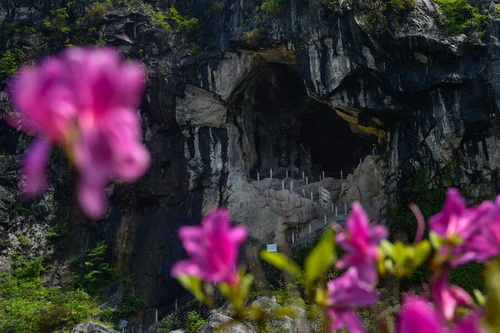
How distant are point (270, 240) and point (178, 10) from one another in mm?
7606

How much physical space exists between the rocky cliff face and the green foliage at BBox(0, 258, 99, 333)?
0.55 meters

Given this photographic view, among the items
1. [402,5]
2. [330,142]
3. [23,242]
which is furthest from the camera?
[330,142]

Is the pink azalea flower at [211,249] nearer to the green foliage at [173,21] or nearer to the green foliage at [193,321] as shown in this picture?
the green foliage at [193,321]

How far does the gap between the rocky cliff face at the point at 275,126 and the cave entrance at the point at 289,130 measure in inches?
1.6

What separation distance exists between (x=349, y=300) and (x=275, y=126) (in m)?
16.6

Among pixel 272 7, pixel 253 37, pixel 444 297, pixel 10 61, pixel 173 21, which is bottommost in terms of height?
pixel 444 297

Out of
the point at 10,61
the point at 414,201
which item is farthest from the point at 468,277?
the point at 10,61

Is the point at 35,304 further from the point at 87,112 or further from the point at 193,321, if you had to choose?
the point at 87,112

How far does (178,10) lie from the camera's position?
57.7 feet

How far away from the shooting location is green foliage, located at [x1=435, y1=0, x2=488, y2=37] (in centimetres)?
1277

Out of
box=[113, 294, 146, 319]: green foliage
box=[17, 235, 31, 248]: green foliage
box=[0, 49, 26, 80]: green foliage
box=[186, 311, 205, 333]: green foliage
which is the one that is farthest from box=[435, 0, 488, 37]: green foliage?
box=[0, 49, 26, 80]: green foliage

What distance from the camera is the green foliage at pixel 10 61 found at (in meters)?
16.8

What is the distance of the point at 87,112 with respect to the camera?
0.74 meters

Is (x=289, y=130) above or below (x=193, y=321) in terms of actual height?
above
